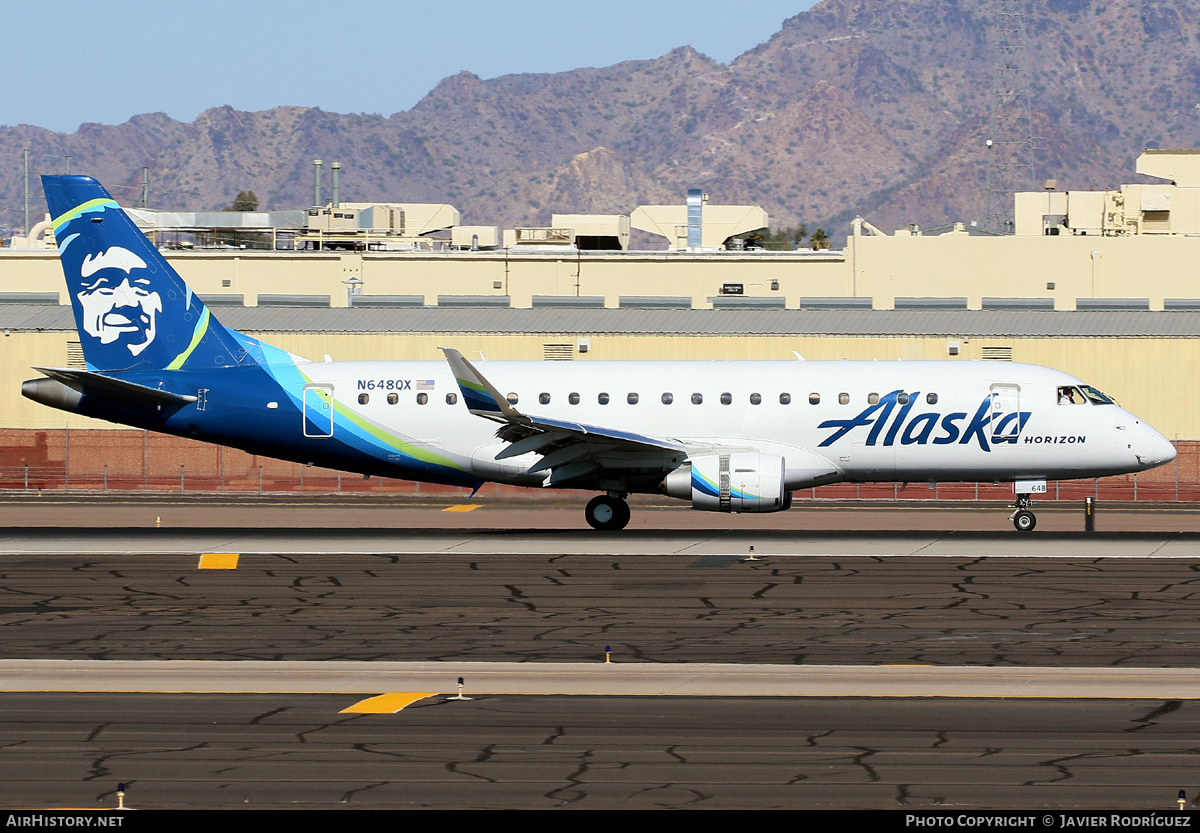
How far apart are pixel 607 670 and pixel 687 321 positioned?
4017 centimetres

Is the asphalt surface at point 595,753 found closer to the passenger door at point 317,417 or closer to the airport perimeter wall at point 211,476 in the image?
the passenger door at point 317,417

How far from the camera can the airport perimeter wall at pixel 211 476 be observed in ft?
170

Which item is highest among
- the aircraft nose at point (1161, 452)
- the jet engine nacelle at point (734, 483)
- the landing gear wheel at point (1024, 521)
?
the aircraft nose at point (1161, 452)

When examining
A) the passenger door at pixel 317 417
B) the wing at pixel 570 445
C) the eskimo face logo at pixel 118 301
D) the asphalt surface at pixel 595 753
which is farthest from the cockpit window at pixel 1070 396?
the eskimo face logo at pixel 118 301

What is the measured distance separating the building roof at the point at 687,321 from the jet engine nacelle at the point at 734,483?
24.1m

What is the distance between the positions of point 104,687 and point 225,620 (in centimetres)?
516

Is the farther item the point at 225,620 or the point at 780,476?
the point at 780,476

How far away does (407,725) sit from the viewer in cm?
1700

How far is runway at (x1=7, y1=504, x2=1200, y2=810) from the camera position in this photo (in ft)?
47.8
